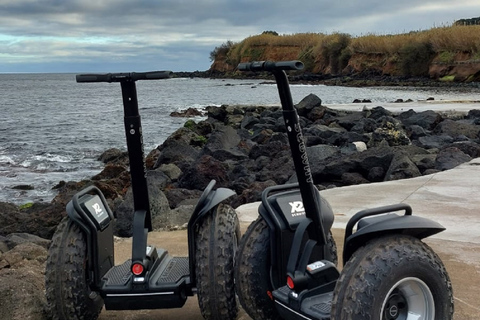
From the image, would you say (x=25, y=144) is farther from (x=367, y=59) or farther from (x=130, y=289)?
(x=367, y=59)

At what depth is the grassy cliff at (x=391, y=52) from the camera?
54.4 metres

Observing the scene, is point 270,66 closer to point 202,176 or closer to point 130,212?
point 130,212

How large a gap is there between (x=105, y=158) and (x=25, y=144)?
24.8ft

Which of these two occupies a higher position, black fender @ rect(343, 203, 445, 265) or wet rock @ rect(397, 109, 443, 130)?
black fender @ rect(343, 203, 445, 265)

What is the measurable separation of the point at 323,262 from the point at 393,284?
63 cm

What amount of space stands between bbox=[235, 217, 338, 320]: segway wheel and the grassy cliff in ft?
162

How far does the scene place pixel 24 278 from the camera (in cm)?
499

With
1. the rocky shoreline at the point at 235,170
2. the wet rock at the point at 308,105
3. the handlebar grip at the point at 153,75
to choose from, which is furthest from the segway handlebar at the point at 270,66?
the wet rock at the point at 308,105

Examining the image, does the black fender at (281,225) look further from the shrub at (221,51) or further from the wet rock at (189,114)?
the shrub at (221,51)

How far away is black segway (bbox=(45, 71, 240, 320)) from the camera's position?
4.02 meters

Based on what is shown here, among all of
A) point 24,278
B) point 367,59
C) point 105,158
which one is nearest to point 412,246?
point 24,278

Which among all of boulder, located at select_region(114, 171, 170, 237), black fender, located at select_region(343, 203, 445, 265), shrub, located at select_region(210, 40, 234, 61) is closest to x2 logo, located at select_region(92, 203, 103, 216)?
black fender, located at select_region(343, 203, 445, 265)

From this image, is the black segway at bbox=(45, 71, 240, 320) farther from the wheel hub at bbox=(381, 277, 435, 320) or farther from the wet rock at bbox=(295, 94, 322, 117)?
the wet rock at bbox=(295, 94, 322, 117)

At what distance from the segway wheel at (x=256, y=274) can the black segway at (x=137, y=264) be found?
0.49 feet
